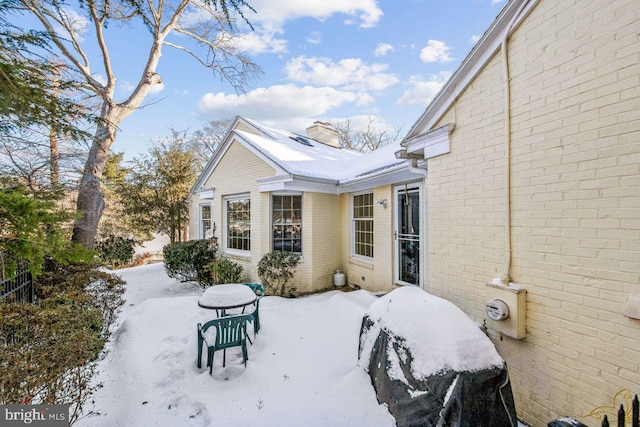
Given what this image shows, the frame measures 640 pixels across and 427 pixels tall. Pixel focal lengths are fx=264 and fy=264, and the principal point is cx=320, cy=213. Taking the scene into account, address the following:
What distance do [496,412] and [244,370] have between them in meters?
3.20

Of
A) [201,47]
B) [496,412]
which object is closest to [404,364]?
[496,412]

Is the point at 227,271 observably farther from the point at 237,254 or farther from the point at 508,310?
the point at 508,310

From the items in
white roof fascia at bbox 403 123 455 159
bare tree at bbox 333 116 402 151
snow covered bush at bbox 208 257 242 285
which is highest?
bare tree at bbox 333 116 402 151

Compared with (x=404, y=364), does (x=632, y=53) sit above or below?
above

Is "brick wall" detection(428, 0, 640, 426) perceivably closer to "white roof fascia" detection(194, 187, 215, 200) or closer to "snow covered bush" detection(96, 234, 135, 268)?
"white roof fascia" detection(194, 187, 215, 200)

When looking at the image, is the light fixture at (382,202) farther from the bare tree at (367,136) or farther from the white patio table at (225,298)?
the bare tree at (367,136)

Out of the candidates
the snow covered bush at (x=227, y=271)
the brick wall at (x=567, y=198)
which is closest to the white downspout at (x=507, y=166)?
the brick wall at (x=567, y=198)

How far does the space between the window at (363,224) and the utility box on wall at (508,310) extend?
15.5 ft

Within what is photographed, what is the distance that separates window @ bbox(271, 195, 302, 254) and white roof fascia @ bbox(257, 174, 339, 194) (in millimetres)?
587

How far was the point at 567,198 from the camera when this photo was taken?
272 centimetres

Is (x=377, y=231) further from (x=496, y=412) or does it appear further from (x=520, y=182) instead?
(x=496, y=412)

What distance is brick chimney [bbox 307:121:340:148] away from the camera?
14352 millimetres

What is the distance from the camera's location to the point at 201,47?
1345 cm

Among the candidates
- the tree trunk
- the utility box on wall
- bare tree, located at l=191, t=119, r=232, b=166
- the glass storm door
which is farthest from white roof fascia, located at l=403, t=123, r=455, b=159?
bare tree, located at l=191, t=119, r=232, b=166
